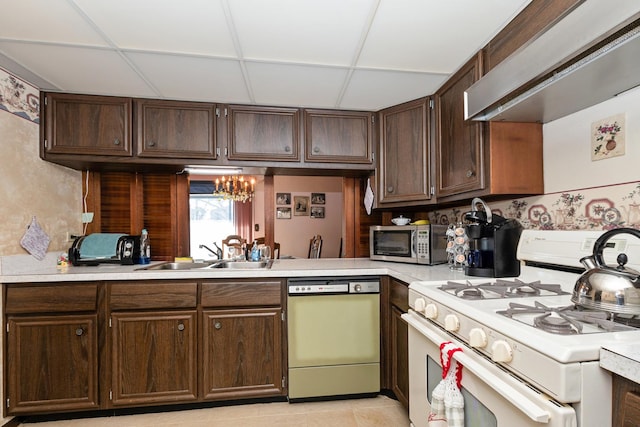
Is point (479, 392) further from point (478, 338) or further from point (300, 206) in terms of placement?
point (300, 206)

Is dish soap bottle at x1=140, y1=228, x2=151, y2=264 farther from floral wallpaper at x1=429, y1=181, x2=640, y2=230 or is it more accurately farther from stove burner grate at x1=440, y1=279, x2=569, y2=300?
floral wallpaper at x1=429, y1=181, x2=640, y2=230

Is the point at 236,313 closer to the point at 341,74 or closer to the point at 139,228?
the point at 139,228

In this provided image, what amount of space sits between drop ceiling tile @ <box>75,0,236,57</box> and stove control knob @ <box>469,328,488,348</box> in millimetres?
1548

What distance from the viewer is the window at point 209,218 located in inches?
245

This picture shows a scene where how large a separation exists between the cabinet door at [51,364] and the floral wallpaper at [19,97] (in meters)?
1.23

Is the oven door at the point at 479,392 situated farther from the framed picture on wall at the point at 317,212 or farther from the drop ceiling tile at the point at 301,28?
the framed picture on wall at the point at 317,212

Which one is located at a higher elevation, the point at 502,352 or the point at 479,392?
the point at 502,352

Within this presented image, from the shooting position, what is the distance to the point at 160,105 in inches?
87.5

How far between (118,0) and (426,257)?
6.87 feet

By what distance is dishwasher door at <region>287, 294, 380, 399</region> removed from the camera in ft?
6.55

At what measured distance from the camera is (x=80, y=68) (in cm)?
181

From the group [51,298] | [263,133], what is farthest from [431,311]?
[51,298]

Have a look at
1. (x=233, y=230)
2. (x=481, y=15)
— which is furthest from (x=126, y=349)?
(x=233, y=230)

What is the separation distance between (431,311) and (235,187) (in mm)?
4469
